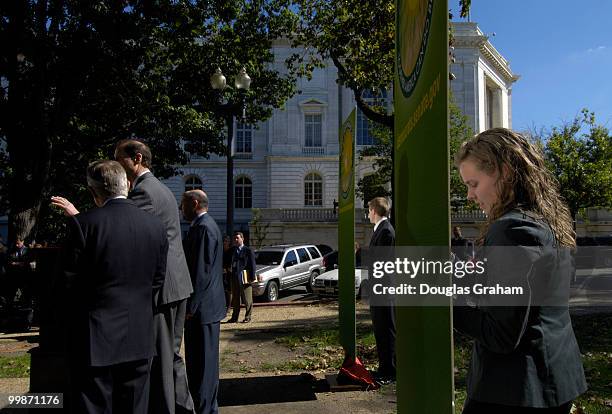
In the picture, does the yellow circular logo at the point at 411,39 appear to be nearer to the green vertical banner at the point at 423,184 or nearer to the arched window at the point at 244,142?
the green vertical banner at the point at 423,184

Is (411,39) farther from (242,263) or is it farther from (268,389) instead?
(242,263)

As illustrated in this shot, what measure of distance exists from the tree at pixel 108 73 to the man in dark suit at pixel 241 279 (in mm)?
6134

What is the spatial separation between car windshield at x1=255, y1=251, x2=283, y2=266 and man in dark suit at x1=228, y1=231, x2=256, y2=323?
582 cm

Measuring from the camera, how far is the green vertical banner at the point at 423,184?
1804 millimetres

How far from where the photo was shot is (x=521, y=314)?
1753 mm

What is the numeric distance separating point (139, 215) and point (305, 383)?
124 inches

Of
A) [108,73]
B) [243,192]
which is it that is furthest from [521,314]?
[243,192]

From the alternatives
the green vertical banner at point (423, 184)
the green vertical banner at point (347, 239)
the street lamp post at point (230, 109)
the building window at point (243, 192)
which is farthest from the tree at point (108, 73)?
the building window at point (243, 192)

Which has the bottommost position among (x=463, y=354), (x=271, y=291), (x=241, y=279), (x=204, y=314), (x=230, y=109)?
(x=271, y=291)

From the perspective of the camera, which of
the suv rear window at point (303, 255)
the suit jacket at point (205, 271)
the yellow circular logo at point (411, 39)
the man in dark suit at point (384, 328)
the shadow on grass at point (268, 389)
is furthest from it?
the suv rear window at point (303, 255)

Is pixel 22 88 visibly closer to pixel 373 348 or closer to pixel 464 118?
pixel 373 348

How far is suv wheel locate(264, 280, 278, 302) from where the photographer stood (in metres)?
17.2

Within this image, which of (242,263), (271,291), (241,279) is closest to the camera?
(241,279)

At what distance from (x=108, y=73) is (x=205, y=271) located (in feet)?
40.4
